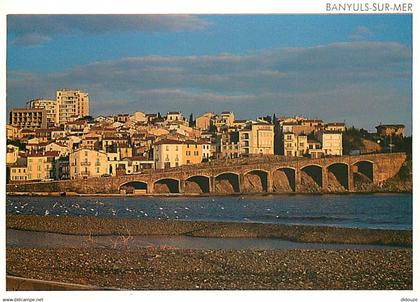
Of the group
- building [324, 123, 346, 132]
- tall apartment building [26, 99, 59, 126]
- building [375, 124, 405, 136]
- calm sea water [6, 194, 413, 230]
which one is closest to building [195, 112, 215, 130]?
calm sea water [6, 194, 413, 230]

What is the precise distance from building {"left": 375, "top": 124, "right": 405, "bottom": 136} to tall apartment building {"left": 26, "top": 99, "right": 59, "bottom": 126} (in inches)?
96.1

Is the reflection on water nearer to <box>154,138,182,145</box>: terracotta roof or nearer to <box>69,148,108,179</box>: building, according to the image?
<box>69,148,108,179</box>: building

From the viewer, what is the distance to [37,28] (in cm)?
508

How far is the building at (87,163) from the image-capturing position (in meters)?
5.60

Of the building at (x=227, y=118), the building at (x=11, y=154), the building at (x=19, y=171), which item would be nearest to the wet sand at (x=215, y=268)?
the building at (x=19, y=171)

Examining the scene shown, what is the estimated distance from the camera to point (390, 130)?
528 centimetres

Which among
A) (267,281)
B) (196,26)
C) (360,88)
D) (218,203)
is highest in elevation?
(196,26)

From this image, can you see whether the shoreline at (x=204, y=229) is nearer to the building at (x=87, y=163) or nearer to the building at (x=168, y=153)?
the building at (x=87, y=163)

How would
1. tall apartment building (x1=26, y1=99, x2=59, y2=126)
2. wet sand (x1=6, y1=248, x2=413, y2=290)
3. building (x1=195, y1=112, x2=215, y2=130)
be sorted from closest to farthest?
wet sand (x1=6, y1=248, x2=413, y2=290)
tall apartment building (x1=26, y1=99, x2=59, y2=126)
building (x1=195, y1=112, x2=215, y2=130)

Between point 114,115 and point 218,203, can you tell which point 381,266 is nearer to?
point 218,203

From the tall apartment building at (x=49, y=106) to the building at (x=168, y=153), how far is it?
81cm

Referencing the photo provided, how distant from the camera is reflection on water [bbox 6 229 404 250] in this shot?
Answer: 5.41 m
